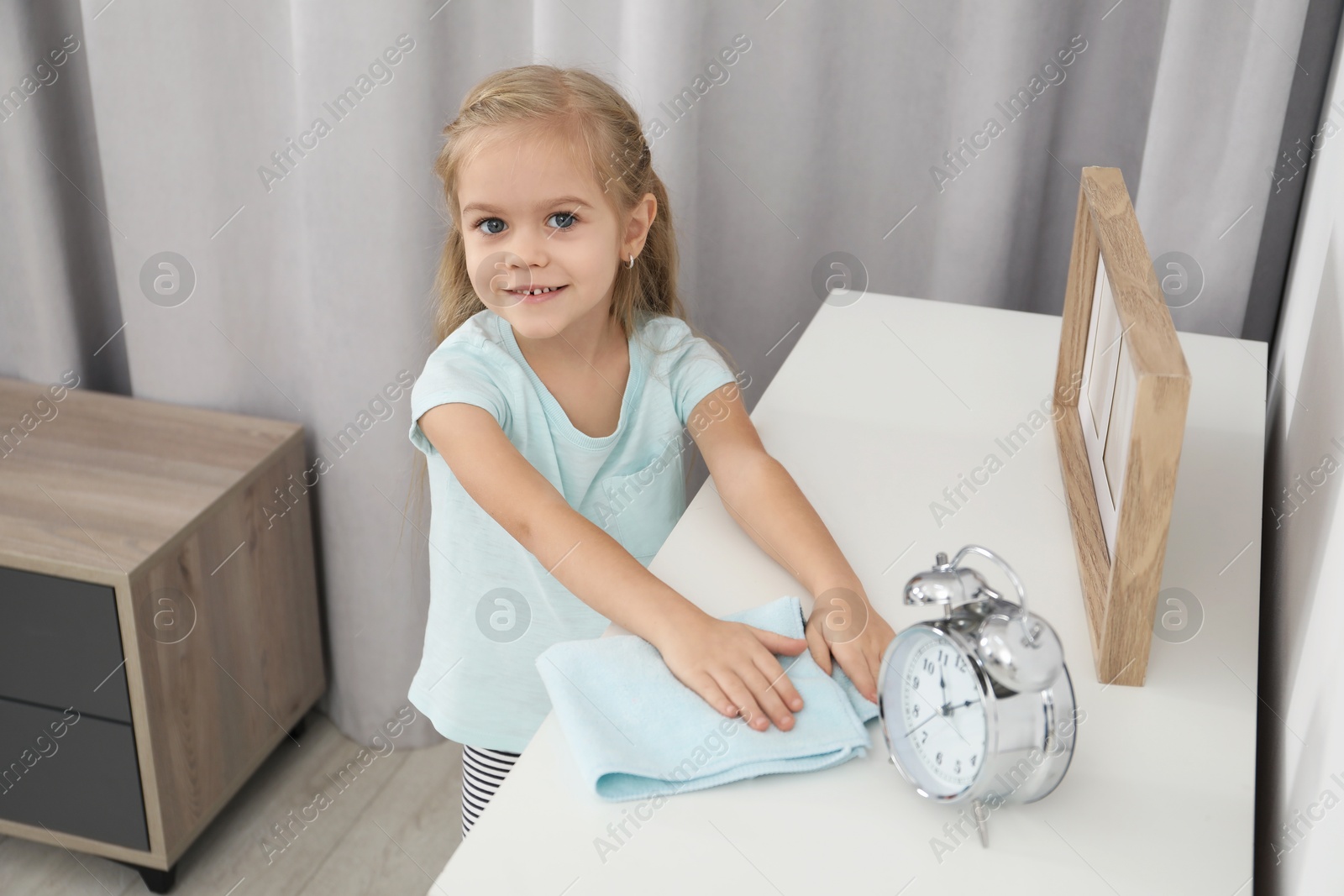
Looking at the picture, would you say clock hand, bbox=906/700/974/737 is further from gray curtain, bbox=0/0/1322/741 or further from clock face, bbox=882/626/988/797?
gray curtain, bbox=0/0/1322/741

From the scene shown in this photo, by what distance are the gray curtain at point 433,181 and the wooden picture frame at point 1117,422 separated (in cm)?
35

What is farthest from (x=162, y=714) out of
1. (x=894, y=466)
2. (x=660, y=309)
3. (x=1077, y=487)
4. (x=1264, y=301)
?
(x=1264, y=301)

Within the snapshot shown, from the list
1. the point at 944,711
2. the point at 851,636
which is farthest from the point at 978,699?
the point at 851,636

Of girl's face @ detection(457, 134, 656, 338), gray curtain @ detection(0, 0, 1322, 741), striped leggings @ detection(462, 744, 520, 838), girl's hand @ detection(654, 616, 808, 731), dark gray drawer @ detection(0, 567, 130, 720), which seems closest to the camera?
girl's hand @ detection(654, 616, 808, 731)

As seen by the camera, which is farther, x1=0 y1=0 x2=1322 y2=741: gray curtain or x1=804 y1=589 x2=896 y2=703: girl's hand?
x1=0 y1=0 x2=1322 y2=741: gray curtain

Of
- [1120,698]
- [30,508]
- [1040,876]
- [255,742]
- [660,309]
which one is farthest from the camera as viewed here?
[255,742]

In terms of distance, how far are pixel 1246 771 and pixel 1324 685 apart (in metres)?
0.09

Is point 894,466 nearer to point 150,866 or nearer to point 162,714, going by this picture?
point 162,714

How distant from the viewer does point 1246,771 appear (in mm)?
665

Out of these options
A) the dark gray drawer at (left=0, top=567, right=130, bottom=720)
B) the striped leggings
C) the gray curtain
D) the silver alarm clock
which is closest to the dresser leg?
the dark gray drawer at (left=0, top=567, right=130, bottom=720)

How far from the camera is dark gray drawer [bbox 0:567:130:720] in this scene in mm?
1407

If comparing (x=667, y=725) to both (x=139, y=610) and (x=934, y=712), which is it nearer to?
(x=934, y=712)

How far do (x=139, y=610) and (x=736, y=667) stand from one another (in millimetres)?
964

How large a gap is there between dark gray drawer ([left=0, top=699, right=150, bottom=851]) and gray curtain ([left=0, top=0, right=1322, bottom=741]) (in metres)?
0.39
